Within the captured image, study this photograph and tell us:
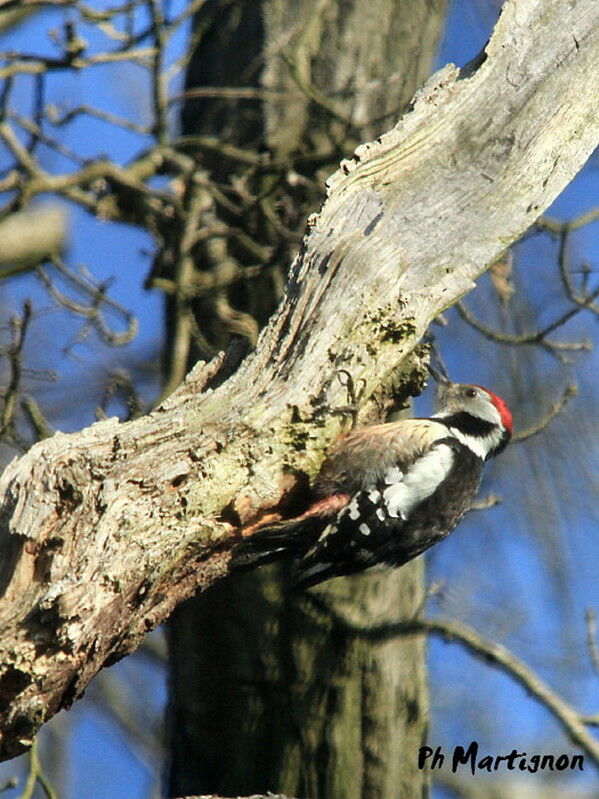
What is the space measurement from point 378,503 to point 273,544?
51cm

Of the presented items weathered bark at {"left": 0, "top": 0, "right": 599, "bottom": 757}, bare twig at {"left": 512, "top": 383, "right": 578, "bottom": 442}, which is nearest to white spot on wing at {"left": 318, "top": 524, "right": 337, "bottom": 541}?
weathered bark at {"left": 0, "top": 0, "right": 599, "bottom": 757}

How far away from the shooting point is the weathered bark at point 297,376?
220 centimetres

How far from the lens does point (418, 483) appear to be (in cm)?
340

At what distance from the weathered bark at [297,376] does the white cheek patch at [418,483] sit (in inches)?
20.5

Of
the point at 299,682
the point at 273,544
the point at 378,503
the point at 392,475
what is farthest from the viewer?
the point at 299,682

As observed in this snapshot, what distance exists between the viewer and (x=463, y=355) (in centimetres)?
501

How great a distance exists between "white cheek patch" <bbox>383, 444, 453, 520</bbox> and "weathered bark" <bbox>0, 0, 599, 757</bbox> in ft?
1.71

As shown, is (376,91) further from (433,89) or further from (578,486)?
(578,486)

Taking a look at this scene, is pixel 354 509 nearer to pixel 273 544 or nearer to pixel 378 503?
pixel 378 503

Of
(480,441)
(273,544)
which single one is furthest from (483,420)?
(273,544)

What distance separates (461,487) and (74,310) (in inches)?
69.9

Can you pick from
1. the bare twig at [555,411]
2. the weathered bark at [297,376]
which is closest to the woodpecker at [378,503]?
the weathered bark at [297,376]

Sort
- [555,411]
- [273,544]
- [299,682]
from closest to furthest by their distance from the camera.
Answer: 1. [273,544]
2. [555,411]
3. [299,682]

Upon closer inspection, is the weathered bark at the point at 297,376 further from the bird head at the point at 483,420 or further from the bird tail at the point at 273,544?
the bird head at the point at 483,420
